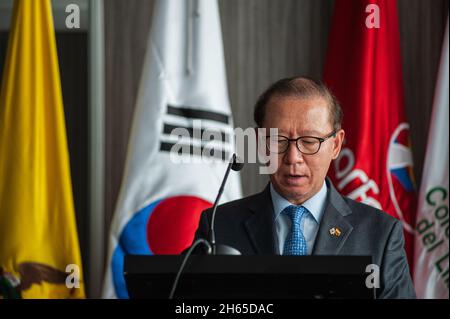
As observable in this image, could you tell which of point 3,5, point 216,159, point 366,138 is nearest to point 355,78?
point 366,138

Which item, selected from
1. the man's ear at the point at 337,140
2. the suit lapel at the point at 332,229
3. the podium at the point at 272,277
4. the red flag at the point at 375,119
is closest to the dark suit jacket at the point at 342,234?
the suit lapel at the point at 332,229

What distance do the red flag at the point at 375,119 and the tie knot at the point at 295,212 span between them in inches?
66.2

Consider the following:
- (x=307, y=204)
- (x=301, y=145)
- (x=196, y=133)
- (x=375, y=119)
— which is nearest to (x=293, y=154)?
(x=301, y=145)

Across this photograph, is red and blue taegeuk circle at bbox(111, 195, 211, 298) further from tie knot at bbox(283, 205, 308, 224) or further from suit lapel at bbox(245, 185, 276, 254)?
tie knot at bbox(283, 205, 308, 224)

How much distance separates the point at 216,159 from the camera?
3.82 metres

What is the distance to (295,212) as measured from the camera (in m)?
2.23

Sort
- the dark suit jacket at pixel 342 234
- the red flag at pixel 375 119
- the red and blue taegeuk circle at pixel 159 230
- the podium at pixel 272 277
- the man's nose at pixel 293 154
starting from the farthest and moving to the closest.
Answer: the red flag at pixel 375 119 < the red and blue taegeuk circle at pixel 159 230 < the man's nose at pixel 293 154 < the dark suit jacket at pixel 342 234 < the podium at pixel 272 277

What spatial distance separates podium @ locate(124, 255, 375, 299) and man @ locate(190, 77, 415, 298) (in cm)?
57

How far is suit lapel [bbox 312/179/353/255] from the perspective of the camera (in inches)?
83.9

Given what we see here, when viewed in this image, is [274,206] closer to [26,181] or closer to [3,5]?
[26,181]

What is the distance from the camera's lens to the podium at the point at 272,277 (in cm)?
153

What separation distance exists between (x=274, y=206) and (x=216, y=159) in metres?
1.56

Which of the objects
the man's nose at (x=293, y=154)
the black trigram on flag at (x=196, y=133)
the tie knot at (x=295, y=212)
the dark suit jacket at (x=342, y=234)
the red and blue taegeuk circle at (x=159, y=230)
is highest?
the man's nose at (x=293, y=154)

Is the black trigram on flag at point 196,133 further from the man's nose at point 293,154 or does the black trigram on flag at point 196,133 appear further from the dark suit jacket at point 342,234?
the man's nose at point 293,154
